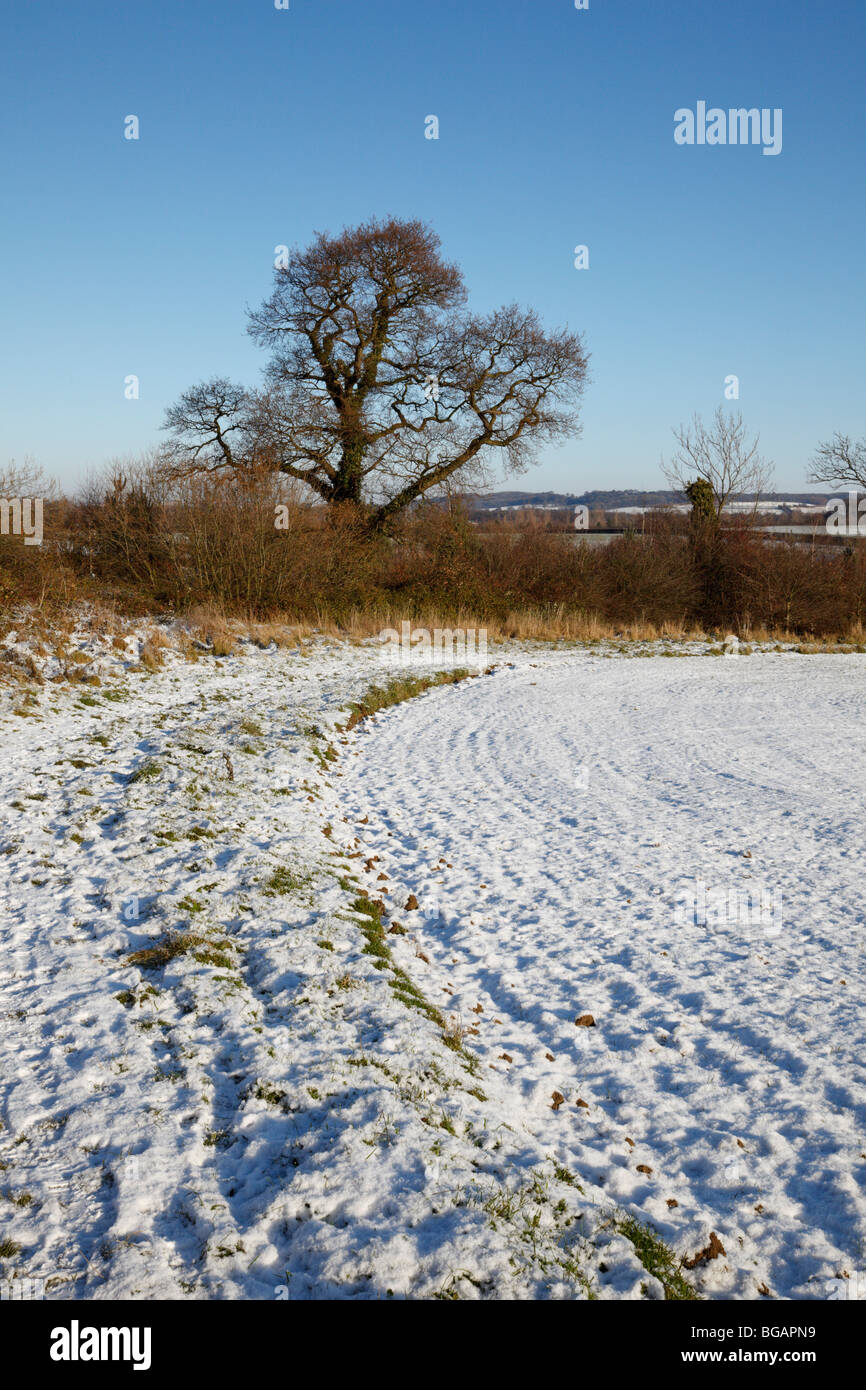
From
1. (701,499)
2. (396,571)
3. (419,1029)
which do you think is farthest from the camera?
(701,499)

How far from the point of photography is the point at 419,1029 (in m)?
4.39

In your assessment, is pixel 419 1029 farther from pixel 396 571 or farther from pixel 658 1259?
pixel 396 571

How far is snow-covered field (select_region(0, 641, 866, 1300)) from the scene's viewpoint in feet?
9.82

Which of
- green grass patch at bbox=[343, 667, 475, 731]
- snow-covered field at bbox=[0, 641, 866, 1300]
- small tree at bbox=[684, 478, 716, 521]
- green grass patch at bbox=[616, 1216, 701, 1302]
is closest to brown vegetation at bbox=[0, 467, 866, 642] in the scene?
small tree at bbox=[684, 478, 716, 521]

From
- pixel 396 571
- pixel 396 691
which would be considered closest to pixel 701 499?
pixel 396 571

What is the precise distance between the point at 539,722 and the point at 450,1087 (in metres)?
9.67

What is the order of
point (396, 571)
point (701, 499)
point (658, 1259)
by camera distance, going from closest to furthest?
point (658, 1259), point (396, 571), point (701, 499)

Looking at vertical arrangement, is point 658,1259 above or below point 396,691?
below

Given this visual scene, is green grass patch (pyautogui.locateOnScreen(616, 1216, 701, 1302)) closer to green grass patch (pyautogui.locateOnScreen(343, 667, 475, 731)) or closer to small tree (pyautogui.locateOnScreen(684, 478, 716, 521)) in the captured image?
green grass patch (pyautogui.locateOnScreen(343, 667, 475, 731))

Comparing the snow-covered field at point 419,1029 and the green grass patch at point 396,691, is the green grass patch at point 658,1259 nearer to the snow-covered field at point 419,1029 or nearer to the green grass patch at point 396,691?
the snow-covered field at point 419,1029

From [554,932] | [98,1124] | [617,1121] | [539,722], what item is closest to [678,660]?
[539,722]

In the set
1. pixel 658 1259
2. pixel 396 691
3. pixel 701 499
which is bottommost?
pixel 658 1259

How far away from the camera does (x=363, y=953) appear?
17.2ft

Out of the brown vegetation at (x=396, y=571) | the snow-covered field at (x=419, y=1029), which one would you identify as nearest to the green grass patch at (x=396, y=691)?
the snow-covered field at (x=419, y=1029)
